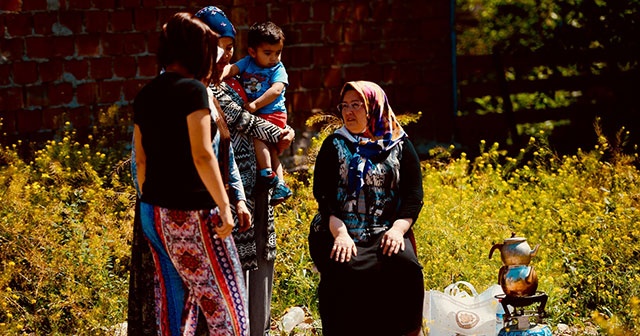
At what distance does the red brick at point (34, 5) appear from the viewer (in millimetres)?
7773

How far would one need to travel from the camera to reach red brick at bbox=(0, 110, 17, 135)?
25.6ft

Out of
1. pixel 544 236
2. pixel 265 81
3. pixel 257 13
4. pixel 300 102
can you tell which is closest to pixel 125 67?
pixel 257 13

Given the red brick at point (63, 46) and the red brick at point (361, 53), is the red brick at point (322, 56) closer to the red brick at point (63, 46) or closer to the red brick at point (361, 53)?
the red brick at point (361, 53)

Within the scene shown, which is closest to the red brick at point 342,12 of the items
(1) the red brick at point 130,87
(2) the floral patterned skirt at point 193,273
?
(1) the red brick at point 130,87

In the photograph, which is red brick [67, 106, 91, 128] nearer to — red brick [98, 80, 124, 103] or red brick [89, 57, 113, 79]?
red brick [98, 80, 124, 103]

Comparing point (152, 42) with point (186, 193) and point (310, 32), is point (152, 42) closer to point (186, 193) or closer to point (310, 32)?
point (310, 32)

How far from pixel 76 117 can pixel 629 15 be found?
17.7 feet

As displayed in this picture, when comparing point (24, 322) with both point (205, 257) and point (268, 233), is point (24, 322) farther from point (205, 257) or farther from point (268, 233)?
point (205, 257)

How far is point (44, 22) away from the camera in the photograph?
7855 millimetres

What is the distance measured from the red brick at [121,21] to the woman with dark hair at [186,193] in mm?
4003

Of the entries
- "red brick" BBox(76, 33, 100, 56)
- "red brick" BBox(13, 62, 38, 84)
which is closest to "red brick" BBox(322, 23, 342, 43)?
"red brick" BBox(76, 33, 100, 56)

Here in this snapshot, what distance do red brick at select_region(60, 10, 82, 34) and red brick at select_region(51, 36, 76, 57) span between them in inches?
3.0

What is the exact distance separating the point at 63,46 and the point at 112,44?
1.24ft

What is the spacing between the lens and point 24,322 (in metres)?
5.83
